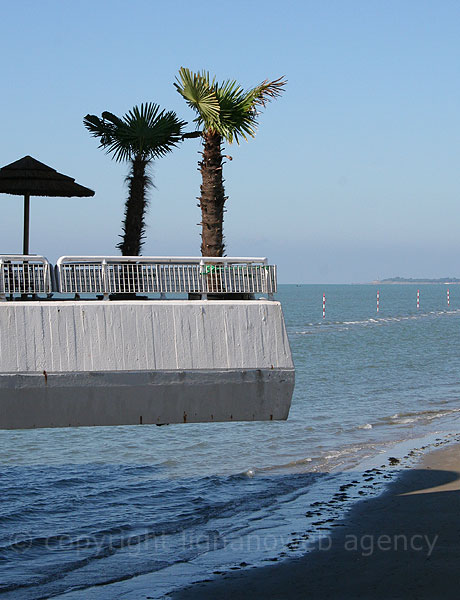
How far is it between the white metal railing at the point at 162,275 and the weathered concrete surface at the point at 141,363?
0.67 metres

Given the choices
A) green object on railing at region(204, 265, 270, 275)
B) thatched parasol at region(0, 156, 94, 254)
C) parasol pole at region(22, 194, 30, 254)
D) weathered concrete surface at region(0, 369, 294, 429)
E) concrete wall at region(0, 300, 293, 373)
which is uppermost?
thatched parasol at region(0, 156, 94, 254)

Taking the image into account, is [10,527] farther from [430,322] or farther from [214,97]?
[430,322]

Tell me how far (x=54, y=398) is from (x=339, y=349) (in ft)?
176

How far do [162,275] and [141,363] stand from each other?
1759 mm

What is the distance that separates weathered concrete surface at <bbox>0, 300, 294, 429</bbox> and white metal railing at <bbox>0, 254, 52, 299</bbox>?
68 centimetres

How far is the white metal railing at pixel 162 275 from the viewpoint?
44.9ft

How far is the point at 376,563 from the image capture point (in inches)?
508

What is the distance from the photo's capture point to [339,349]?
65125 millimetres

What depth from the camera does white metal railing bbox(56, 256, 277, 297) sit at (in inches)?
539

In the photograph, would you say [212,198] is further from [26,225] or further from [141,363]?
[141,363]

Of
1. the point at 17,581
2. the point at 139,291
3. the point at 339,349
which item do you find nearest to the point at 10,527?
the point at 17,581

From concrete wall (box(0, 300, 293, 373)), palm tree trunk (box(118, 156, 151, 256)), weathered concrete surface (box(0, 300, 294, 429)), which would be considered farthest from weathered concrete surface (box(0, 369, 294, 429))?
palm tree trunk (box(118, 156, 151, 256))

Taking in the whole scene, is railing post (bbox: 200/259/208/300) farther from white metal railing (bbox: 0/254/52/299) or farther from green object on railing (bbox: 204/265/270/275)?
white metal railing (bbox: 0/254/52/299)

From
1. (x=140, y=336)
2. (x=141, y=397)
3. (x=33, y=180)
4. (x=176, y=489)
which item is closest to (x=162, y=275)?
(x=140, y=336)
